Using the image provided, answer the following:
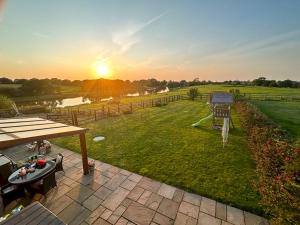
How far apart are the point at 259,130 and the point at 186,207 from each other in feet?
18.6

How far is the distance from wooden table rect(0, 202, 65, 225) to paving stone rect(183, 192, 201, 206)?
3.47 m

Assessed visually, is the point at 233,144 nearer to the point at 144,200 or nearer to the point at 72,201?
the point at 144,200

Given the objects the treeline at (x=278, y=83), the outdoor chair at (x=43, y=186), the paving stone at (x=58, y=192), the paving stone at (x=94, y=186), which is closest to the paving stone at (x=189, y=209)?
the paving stone at (x=94, y=186)

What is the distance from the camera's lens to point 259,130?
26.5ft

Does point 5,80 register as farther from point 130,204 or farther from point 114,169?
point 130,204

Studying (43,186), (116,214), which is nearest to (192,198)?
(116,214)

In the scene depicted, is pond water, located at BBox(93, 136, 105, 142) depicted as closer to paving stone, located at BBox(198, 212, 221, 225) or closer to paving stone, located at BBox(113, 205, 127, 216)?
paving stone, located at BBox(113, 205, 127, 216)

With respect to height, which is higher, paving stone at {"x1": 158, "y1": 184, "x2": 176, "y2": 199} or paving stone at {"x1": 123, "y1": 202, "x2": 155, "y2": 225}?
paving stone at {"x1": 158, "y1": 184, "x2": 176, "y2": 199}

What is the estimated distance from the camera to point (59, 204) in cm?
509

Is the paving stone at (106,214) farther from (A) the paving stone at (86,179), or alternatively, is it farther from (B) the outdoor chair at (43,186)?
(B) the outdoor chair at (43,186)

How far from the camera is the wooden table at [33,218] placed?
339 cm

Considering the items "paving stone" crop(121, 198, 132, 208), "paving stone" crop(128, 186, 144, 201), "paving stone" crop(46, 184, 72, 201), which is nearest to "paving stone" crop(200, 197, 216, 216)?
"paving stone" crop(128, 186, 144, 201)

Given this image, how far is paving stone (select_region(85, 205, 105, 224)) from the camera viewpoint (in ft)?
14.7

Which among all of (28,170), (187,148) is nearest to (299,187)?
(187,148)
